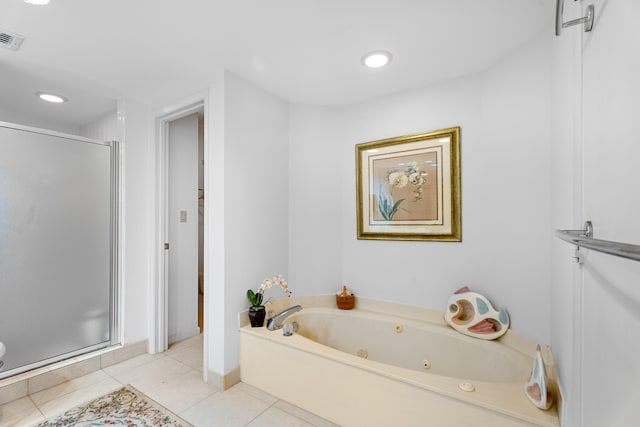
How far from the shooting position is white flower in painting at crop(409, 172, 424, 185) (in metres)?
2.25

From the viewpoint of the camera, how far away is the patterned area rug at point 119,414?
65.1 inches

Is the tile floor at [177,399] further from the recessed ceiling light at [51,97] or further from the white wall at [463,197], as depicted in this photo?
the recessed ceiling light at [51,97]

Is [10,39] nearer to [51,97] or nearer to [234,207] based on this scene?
[51,97]

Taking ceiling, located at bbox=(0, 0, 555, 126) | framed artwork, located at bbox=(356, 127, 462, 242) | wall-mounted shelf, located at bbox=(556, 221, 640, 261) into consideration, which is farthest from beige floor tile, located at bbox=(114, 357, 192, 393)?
wall-mounted shelf, located at bbox=(556, 221, 640, 261)

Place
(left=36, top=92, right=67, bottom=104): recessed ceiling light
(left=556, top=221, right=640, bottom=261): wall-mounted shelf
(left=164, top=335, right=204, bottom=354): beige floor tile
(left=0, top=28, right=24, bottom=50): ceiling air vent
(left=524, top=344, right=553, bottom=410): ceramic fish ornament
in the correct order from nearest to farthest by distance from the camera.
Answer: (left=556, top=221, right=640, bottom=261): wall-mounted shelf, (left=524, top=344, right=553, bottom=410): ceramic fish ornament, (left=0, top=28, right=24, bottom=50): ceiling air vent, (left=36, top=92, right=67, bottom=104): recessed ceiling light, (left=164, top=335, right=204, bottom=354): beige floor tile

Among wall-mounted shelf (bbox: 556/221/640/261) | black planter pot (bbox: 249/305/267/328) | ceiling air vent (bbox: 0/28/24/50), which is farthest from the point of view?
black planter pot (bbox: 249/305/267/328)

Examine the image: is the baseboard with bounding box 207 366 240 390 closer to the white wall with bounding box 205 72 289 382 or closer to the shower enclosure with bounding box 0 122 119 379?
the white wall with bounding box 205 72 289 382

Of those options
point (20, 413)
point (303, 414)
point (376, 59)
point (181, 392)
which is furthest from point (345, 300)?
point (20, 413)

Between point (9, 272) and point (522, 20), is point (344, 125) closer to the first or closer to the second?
point (522, 20)

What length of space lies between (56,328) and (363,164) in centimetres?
272

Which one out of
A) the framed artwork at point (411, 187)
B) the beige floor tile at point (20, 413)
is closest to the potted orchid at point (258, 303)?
the framed artwork at point (411, 187)

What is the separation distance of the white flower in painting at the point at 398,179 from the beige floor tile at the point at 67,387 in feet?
8.78

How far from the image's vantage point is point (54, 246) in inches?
83.8

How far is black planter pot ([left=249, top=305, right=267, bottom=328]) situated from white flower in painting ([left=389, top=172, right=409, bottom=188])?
145cm
